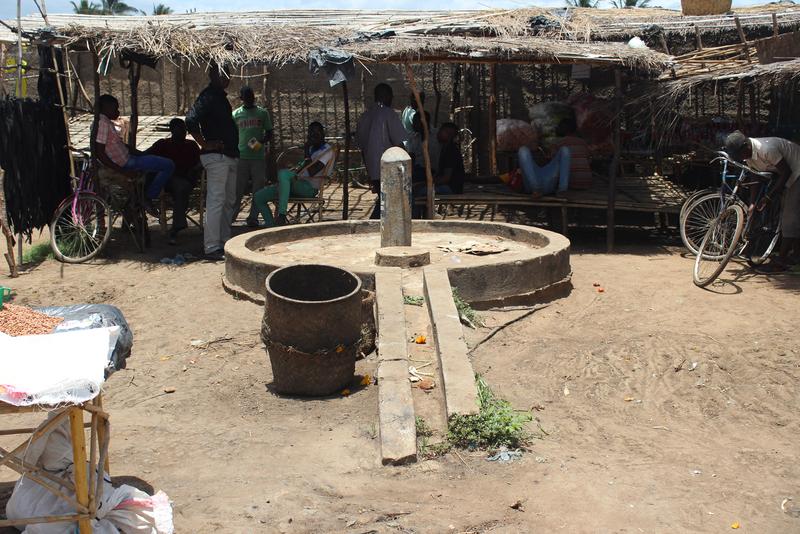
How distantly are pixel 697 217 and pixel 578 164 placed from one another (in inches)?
87.6

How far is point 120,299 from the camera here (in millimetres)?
8664

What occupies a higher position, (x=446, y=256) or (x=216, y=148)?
(x=216, y=148)

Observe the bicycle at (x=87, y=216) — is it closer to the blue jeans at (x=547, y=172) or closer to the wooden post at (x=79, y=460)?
the blue jeans at (x=547, y=172)

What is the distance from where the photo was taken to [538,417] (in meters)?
5.58

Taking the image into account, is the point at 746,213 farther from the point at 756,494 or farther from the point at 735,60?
the point at 756,494

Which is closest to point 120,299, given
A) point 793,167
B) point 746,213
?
point 746,213

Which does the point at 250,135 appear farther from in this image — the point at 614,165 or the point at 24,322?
the point at 24,322

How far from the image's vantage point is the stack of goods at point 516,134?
12.9 m

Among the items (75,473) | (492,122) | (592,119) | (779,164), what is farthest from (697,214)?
(75,473)

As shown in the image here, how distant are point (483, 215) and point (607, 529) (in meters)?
9.69

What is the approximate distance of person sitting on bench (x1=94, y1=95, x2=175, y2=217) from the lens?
32.9ft

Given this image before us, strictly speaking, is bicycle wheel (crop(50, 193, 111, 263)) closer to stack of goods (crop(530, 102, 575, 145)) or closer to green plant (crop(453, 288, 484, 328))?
green plant (crop(453, 288, 484, 328))

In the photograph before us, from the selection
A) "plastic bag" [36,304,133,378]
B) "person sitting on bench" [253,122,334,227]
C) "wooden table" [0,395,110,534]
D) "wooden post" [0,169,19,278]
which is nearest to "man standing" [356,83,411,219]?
"person sitting on bench" [253,122,334,227]

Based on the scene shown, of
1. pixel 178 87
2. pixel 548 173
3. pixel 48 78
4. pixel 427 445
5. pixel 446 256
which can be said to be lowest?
pixel 427 445
